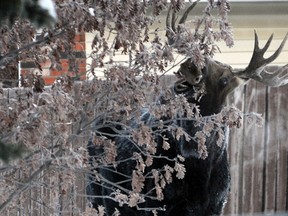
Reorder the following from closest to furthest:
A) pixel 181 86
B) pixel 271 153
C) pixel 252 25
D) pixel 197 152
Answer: pixel 181 86
pixel 197 152
pixel 271 153
pixel 252 25

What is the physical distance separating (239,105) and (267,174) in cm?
100

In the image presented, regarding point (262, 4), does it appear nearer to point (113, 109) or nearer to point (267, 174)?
point (267, 174)

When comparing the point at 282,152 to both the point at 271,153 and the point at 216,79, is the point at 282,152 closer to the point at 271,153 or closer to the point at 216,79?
the point at 271,153

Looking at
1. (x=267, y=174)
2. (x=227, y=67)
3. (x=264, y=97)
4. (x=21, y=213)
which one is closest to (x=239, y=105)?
(x=264, y=97)

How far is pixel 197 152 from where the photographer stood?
5.60 metres

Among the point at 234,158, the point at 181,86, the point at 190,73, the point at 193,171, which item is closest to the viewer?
the point at 190,73

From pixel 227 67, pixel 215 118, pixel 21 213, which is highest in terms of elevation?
pixel 227 67

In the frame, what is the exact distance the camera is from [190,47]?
4.29 metres

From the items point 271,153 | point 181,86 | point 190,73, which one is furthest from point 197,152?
point 271,153

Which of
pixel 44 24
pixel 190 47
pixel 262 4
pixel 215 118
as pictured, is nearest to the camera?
pixel 44 24

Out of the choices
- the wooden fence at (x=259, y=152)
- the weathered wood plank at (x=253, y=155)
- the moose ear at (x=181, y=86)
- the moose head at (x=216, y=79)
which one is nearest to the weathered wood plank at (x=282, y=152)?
the wooden fence at (x=259, y=152)

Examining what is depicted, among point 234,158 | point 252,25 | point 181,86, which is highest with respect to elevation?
point 252,25

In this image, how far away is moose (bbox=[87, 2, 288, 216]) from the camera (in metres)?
5.46

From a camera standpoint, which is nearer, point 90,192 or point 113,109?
point 113,109
